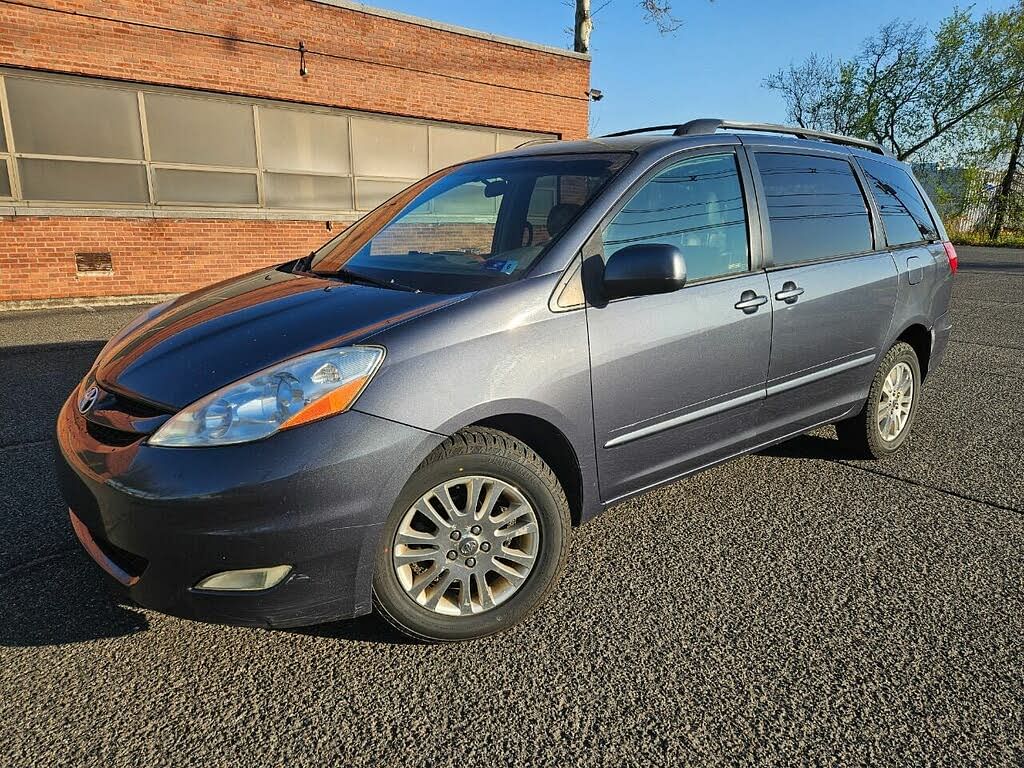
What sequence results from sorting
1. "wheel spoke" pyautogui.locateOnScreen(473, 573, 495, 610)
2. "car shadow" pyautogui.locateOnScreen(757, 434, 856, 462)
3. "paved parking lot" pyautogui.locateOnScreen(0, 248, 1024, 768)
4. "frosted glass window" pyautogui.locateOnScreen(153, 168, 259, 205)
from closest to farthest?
"paved parking lot" pyautogui.locateOnScreen(0, 248, 1024, 768) → "wheel spoke" pyautogui.locateOnScreen(473, 573, 495, 610) → "car shadow" pyautogui.locateOnScreen(757, 434, 856, 462) → "frosted glass window" pyautogui.locateOnScreen(153, 168, 259, 205)

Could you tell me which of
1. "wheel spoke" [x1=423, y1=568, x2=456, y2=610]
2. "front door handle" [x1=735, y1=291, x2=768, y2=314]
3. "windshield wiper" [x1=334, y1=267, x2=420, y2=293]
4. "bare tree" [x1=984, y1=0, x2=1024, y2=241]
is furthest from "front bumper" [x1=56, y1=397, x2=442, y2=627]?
"bare tree" [x1=984, y1=0, x2=1024, y2=241]

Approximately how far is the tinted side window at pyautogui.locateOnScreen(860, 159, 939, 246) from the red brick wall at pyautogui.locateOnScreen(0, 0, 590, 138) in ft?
Result: 31.3

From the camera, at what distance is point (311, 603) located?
2.11 m

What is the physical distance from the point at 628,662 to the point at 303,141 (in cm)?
1117

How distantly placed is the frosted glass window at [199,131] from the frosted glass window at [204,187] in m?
0.18

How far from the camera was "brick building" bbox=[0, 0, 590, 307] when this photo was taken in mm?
9398

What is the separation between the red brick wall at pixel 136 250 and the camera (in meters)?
9.48

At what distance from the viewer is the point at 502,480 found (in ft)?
7.78

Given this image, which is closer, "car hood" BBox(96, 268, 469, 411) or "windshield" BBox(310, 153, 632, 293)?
"car hood" BBox(96, 268, 469, 411)

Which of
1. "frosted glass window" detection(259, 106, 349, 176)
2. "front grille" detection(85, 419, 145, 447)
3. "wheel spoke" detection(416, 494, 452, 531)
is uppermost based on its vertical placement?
"frosted glass window" detection(259, 106, 349, 176)

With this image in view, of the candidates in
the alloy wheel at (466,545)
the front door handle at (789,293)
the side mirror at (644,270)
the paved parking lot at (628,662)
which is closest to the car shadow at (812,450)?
the paved parking lot at (628,662)

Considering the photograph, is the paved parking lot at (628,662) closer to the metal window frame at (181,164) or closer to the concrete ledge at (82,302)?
the concrete ledge at (82,302)

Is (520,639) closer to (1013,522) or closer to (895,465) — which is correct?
(1013,522)

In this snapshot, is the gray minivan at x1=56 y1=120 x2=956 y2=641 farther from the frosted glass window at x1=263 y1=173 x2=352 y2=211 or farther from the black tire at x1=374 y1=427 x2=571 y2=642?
the frosted glass window at x1=263 y1=173 x2=352 y2=211
